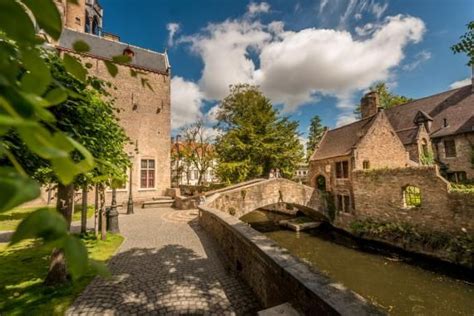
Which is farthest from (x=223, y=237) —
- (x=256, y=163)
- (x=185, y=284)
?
(x=256, y=163)

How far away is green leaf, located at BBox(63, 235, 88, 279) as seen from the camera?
533mm

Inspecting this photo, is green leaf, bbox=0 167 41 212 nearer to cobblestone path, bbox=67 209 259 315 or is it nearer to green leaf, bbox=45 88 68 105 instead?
green leaf, bbox=45 88 68 105

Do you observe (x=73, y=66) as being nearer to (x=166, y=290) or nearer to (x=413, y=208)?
(x=166, y=290)

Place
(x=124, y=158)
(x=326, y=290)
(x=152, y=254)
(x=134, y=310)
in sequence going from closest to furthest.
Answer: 1. (x=326, y=290)
2. (x=134, y=310)
3. (x=124, y=158)
4. (x=152, y=254)

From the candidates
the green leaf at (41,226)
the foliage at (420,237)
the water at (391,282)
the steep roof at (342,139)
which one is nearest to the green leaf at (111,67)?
the green leaf at (41,226)

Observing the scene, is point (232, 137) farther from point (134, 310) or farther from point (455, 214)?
point (134, 310)

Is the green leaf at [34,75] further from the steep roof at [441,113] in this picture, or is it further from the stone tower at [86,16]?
the stone tower at [86,16]

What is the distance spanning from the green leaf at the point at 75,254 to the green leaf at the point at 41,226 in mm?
35

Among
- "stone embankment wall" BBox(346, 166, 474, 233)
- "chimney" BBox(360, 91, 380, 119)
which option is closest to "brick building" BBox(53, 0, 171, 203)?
"stone embankment wall" BBox(346, 166, 474, 233)

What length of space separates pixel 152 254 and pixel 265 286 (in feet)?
14.3

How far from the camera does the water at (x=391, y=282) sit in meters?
8.67

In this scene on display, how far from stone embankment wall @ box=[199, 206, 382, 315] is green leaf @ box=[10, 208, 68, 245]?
3.31 metres

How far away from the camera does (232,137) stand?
23.5 m

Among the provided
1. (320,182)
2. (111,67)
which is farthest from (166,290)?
(320,182)
